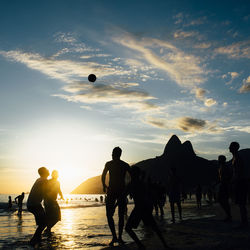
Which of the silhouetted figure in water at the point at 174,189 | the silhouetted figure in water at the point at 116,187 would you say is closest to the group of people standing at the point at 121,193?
the silhouetted figure in water at the point at 116,187

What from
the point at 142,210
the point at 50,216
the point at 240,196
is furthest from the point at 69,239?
the point at 240,196

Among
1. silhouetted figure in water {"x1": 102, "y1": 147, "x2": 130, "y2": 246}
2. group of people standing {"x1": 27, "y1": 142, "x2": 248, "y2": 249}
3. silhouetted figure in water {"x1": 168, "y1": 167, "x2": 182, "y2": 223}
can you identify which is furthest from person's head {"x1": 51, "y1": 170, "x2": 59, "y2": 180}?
silhouetted figure in water {"x1": 168, "y1": 167, "x2": 182, "y2": 223}

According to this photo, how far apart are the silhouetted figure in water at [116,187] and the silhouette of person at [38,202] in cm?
168

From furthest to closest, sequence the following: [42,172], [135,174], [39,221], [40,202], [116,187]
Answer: [42,172]
[40,202]
[39,221]
[116,187]
[135,174]

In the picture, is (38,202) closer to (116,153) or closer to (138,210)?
(116,153)

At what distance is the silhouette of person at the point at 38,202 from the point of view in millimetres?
7037

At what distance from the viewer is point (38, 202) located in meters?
7.23

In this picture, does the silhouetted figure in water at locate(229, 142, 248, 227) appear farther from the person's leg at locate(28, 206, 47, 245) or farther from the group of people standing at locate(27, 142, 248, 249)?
the person's leg at locate(28, 206, 47, 245)

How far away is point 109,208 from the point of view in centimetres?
667

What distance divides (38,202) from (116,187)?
6.84ft

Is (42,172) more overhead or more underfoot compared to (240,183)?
more overhead

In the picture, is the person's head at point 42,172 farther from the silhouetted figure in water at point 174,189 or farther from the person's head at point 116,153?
the silhouetted figure in water at point 174,189

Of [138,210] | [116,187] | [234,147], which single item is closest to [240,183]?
[234,147]

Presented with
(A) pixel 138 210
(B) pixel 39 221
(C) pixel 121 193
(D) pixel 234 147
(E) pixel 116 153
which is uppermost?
(D) pixel 234 147
